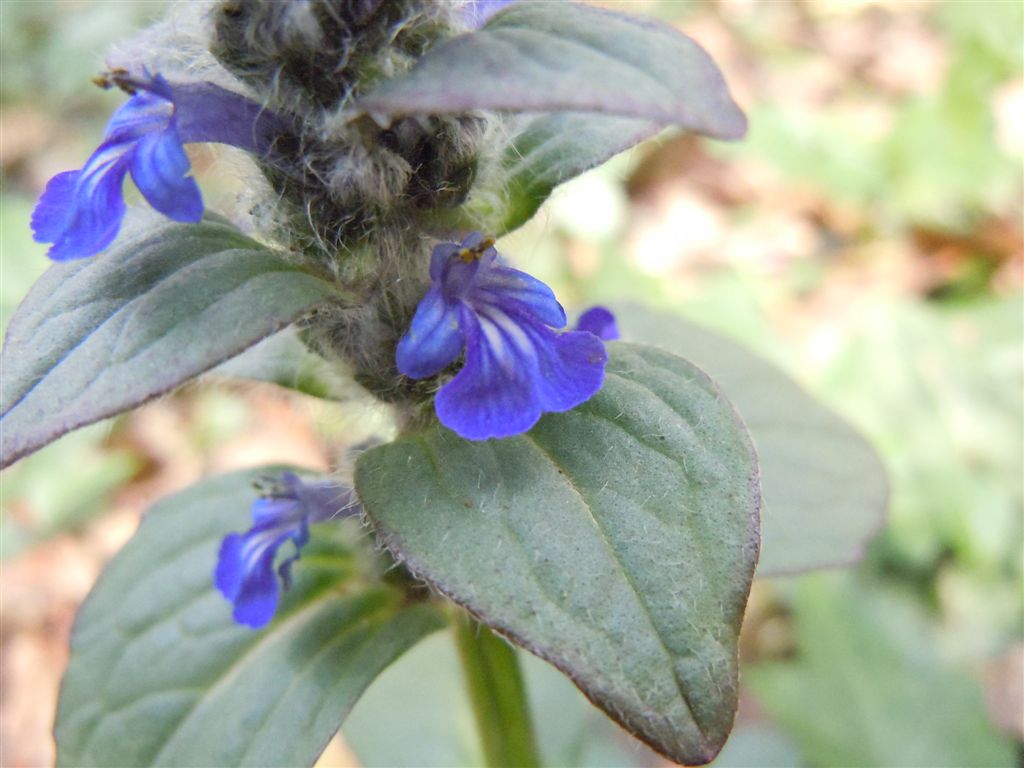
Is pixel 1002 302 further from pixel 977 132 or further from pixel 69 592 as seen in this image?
pixel 69 592

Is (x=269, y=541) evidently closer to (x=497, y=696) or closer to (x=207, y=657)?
(x=207, y=657)

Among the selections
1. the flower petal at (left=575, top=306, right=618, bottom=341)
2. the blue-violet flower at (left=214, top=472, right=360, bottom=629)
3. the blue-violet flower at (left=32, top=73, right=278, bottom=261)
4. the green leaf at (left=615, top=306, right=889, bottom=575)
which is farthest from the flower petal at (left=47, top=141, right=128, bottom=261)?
the green leaf at (left=615, top=306, right=889, bottom=575)

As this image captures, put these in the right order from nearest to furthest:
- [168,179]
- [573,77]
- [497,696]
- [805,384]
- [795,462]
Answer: [573,77]
[168,179]
[497,696]
[795,462]
[805,384]

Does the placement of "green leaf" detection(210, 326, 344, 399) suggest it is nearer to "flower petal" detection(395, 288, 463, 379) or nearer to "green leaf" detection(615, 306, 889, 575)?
"flower petal" detection(395, 288, 463, 379)

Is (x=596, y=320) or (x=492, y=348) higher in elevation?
(x=492, y=348)

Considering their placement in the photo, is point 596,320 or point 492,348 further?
point 596,320

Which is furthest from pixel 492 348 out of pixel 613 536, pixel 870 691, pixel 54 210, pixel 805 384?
pixel 805 384

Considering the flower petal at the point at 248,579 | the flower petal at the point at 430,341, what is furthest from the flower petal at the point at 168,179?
the flower petal at the point at 248,579
